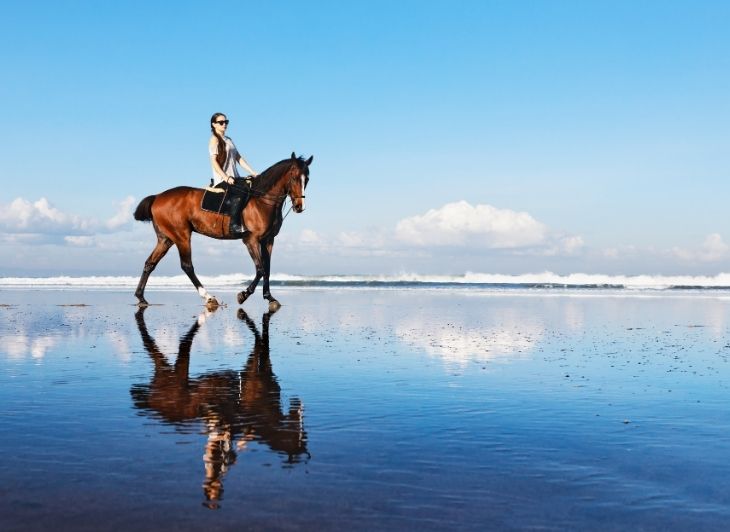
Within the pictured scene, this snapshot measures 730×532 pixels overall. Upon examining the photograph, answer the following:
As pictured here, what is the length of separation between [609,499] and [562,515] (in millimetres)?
418

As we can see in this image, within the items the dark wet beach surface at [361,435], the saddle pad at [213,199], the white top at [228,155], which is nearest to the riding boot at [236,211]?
the saddle pad at [213,199]

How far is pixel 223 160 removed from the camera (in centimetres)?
1959

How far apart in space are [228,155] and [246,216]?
1820 mm

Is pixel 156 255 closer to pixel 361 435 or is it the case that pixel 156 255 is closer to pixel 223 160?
pixel 223 160

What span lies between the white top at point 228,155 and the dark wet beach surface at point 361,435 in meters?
9.11

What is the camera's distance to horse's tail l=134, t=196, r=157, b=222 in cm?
2133

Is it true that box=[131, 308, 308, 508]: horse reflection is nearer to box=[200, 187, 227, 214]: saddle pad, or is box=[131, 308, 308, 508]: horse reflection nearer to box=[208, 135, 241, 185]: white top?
box=[200, 187, 227, 214]: saddle pad

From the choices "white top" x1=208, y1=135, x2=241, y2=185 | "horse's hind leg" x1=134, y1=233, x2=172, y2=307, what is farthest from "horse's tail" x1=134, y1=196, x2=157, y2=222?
"white top" x1=208, y1=135, x2=241, y2=185

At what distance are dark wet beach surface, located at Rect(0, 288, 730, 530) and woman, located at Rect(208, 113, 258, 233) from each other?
28.0 feet

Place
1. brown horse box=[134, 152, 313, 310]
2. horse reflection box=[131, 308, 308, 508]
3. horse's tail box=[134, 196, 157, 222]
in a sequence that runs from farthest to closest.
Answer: horse's tail box=[134, 196, 157, 222]
brown horse box=[134, 152, 313, 310]
horse reflection box=[131, 308, 308, 508]

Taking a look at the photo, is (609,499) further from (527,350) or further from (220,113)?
(220,113)

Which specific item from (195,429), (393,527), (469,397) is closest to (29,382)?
(195,429)

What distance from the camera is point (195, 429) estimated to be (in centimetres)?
518

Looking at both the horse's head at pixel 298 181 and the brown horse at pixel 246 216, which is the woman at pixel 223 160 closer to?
the brown horse at pixel 246 216
